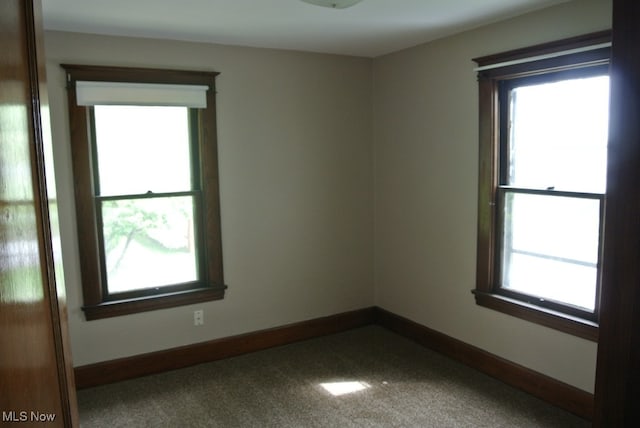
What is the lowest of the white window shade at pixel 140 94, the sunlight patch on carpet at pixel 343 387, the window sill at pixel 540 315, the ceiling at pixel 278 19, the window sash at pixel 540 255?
the sunlight patch on carpet at pixel 343 387

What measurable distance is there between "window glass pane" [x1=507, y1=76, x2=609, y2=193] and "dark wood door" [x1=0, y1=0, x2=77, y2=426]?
2584 mm

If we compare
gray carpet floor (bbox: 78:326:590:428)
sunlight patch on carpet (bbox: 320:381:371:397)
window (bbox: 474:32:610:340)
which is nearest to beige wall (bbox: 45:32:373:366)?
gray carpet floor (bbox: 78:326:590:428)

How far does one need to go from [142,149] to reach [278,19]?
1.27 meters

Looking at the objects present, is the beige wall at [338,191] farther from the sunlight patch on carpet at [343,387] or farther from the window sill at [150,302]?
the sunlight patch on carpet at [343,387]

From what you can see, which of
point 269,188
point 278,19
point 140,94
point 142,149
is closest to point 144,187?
point 142,149

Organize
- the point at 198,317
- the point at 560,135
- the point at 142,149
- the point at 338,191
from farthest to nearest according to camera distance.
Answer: the point at 338,191
the point at 198,317
the point at 142,149
the point at 560,135

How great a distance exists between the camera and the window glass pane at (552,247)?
272cm

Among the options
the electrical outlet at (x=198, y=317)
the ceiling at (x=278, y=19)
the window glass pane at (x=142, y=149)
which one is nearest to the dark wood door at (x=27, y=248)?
the ceiling at (x=278, y=19)

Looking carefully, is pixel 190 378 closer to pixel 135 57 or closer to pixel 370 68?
pixel 135 57

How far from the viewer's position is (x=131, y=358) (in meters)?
3.33

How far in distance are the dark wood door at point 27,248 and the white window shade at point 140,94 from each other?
216 centimetres

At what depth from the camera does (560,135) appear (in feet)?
9.23

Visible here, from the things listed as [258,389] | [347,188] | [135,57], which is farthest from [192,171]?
[258,389]

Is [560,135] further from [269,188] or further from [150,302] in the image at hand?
[150,302]
